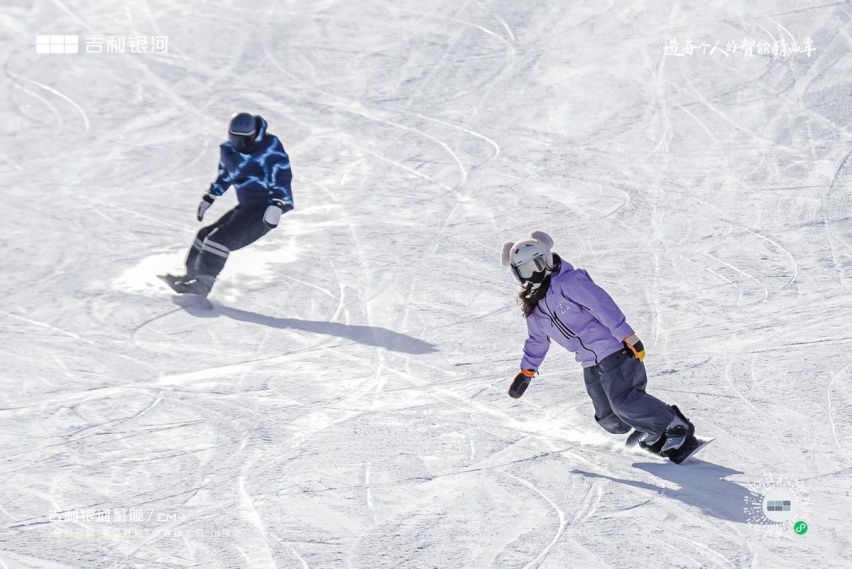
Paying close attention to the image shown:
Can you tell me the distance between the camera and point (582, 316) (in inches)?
262

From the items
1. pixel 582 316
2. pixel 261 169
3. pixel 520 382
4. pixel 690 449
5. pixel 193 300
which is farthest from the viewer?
pixel 193 300

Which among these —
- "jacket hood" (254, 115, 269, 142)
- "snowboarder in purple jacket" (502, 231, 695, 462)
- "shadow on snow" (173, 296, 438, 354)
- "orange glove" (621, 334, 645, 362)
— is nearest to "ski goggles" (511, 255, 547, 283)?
"snowboarder in purple jacket" (502, 231, 695, 462)

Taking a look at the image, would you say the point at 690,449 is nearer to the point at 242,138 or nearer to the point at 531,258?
the point at 531,258

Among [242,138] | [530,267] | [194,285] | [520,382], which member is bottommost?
[194,285]

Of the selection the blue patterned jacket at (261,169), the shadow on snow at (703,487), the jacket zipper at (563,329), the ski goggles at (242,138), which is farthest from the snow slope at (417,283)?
the ski goggles at (242,138)

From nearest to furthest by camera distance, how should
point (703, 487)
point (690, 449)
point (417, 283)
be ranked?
point (703, 487) → point (690, 449) → point (417, 283)

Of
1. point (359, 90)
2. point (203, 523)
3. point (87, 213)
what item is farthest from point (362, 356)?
point (359, 90)

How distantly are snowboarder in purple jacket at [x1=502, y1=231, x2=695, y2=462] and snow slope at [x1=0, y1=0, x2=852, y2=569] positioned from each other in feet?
0.97

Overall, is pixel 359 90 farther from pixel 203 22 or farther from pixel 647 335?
pixel 647 335

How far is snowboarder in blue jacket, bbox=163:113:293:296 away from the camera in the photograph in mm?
9672

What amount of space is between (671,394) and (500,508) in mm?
2007

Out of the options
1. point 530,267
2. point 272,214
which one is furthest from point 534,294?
point 272,214

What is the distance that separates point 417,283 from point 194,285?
1919mm

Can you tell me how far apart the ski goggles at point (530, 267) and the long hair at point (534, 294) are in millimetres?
84
